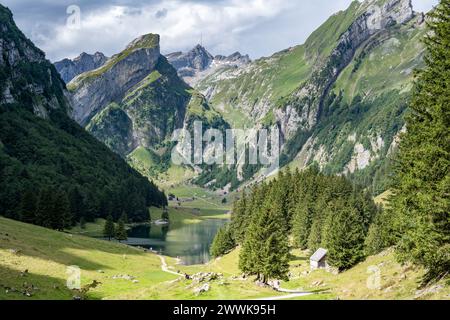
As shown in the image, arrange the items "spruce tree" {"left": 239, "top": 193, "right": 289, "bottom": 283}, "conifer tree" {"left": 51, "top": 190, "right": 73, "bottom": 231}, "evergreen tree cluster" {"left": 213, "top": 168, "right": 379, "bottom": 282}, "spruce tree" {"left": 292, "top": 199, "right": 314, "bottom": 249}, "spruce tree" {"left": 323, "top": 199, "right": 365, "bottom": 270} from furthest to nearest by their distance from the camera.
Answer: "conifer tree" {"left": 51, "top": 190, "right": 73, "bottom": 231} → "spruce tree" {"left": 292, "top": 199, "right": 314, "bottom": 249} → "spruce tree" {"left": 323, "top": 199, "right": 365, "bottom": 270} → "evergreen tree cluster" {"left": 213, "top": 168, "right": 379, "bottom": 282} → "spruce tree" {"left": 239, "top": 193, "right": 289, "bottom": 283}

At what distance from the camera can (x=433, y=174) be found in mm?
34594

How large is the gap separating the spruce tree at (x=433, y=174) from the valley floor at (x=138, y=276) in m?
2.71

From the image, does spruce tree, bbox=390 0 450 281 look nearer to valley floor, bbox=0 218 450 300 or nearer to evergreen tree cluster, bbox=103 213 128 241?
valley floor, bbox=0 218 450 300

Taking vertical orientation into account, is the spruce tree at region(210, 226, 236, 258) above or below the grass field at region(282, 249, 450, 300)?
below

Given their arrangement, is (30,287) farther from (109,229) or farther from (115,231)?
(115,231)

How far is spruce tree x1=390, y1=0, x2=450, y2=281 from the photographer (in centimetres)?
3244

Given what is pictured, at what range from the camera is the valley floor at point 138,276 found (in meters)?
44.7

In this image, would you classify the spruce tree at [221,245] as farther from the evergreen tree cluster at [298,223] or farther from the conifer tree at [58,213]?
the conifer tree at [58,213]

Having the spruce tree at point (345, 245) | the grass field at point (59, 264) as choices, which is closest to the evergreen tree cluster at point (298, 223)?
the spruce tree at point (345, 245)

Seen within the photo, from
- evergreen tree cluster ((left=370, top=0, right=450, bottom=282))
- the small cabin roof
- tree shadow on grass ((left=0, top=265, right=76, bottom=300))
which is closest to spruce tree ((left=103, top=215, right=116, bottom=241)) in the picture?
the small cabin roof

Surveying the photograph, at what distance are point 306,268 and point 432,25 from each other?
65277 millimetres

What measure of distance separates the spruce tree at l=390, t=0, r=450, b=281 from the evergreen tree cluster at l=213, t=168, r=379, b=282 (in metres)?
32.5

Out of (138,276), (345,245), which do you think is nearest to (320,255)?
(345,245)
